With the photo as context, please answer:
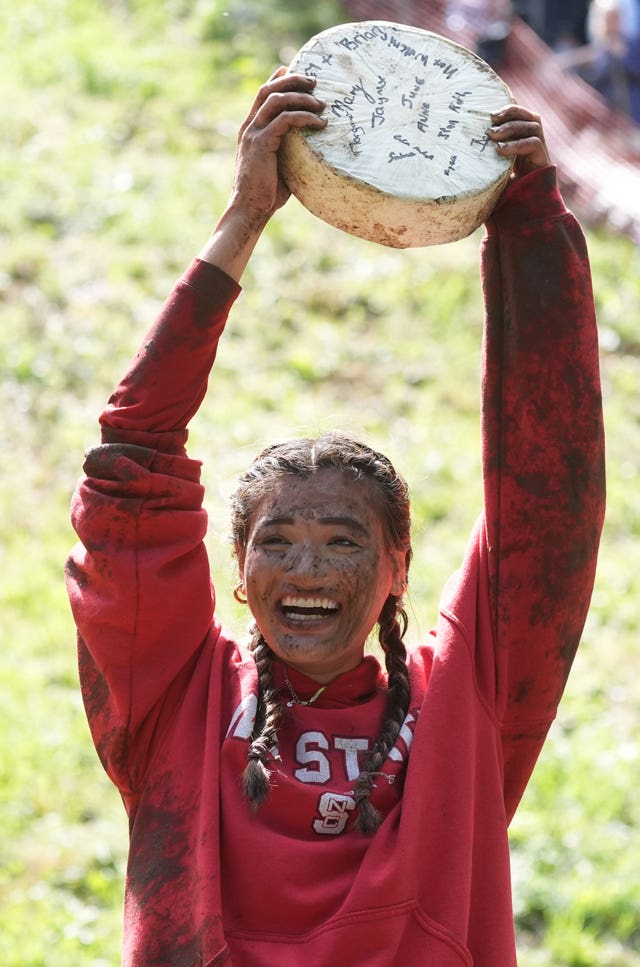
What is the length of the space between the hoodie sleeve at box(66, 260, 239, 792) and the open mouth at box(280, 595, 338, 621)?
0.59 feet

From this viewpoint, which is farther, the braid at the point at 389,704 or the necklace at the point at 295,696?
the necklace at the point at 295,696

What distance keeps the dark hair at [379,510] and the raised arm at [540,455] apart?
18cm

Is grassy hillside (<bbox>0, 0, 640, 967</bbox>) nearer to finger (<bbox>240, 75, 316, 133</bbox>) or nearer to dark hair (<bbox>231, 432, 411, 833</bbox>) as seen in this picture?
dark hair (<bbox>231, 432, 411, 833</bbox>)

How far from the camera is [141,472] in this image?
231cm

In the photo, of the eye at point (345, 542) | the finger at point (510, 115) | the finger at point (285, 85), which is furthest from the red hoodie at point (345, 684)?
the finger at point (285, 85)

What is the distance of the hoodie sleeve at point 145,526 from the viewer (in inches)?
91.4

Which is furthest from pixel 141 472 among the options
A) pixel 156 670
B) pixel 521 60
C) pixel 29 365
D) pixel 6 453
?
pixel 521 60

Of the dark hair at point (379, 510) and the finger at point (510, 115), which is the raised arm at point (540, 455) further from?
the dark hair at point (379, 510)

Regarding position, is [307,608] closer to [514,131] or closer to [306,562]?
[306,562]

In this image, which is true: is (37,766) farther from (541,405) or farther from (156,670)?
(541,405)

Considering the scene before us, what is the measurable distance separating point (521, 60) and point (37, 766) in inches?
288

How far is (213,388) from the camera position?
292 inches

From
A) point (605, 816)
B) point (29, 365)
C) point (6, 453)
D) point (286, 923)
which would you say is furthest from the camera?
point (29, 365)

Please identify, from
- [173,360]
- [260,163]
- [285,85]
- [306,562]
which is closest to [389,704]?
[306,562]
